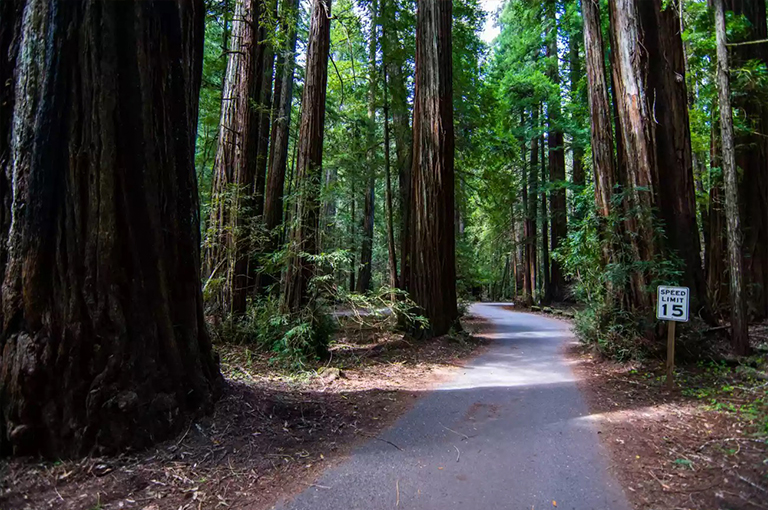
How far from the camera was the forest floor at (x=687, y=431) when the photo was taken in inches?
127

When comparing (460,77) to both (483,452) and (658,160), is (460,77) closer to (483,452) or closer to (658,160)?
(658,160)

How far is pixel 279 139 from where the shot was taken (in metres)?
11.7

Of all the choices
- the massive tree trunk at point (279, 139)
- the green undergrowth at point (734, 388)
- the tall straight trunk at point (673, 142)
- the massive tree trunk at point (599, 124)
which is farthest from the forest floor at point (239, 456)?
the tall straight trunk at point (673, 142)

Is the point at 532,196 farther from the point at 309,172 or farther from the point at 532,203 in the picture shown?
the point at 309,172

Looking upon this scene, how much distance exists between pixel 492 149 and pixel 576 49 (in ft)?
25.5

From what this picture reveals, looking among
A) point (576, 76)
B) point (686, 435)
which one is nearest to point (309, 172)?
point (686, 435)

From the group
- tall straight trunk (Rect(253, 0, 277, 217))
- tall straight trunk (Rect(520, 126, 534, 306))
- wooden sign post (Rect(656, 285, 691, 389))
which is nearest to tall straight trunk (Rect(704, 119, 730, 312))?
wooden sign post (Rect(656, 285, 691, 389))

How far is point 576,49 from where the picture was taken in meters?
19.4

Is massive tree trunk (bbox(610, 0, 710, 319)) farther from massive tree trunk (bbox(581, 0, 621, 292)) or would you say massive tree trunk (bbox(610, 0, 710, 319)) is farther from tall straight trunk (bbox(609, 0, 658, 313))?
massive tree trunk (bbox(581, 0, 621, 292))

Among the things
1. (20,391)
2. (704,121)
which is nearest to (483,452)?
(20,391)

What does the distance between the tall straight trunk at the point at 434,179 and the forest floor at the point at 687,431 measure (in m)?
4.07

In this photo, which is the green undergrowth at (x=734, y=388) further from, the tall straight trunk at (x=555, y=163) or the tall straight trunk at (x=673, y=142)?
the tall straight trunk at (x=555, y=163)

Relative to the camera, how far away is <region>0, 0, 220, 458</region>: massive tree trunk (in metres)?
3.23

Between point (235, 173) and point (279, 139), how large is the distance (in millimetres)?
2979
